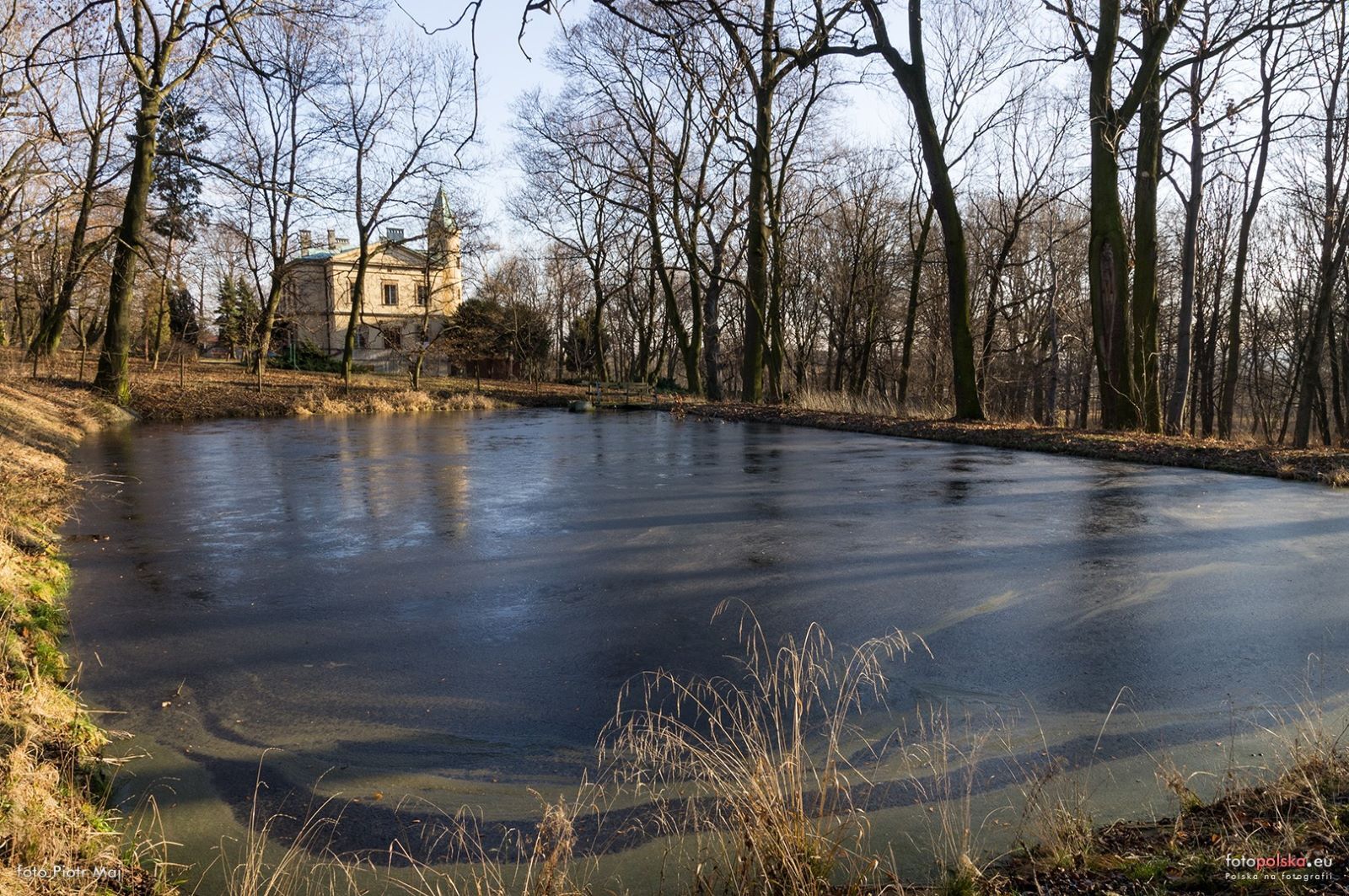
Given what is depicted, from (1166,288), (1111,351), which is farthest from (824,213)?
(1111,351)

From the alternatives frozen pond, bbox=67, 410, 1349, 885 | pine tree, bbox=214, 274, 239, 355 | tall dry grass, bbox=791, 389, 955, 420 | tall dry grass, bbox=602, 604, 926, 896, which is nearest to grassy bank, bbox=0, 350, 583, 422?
pine tree, bbox=214, 274, 239, 355

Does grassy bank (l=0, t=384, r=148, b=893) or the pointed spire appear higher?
the pointed spire

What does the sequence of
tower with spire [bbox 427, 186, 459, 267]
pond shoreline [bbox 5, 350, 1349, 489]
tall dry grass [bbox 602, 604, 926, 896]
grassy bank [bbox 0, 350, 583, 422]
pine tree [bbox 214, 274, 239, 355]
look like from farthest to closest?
pine tree [bbox 214, 274, 239, 355]
tower with spire [bbox 427, 186, 459, 267]
grassy bank [bbox 0, 350, 583, 422]
pond shoreline [bbox 5, 350, 1349, 489]
tall dry grass [bbox 602, 604, 926, 896]

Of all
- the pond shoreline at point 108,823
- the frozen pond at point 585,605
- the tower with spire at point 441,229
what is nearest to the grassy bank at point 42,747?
the pond shoreline at point 108,823

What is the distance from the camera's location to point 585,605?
6.23 m

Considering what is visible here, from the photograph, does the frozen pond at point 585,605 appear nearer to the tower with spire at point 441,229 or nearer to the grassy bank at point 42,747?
the grassy bank at point 42,747

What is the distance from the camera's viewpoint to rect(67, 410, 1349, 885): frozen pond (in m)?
4.09

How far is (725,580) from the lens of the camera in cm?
683

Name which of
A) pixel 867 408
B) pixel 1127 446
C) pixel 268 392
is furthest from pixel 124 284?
pixel 1127 446

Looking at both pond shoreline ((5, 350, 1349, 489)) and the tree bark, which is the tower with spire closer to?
pond shoreline ((5, 350, 1349, 489))

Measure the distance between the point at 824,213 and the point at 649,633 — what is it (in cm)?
3237

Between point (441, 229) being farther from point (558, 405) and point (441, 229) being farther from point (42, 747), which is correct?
point (42, 747)

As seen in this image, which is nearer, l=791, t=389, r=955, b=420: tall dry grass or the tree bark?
l=791, t=389, r=955, b=420: tall dry grass

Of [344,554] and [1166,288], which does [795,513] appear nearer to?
[344,554]
